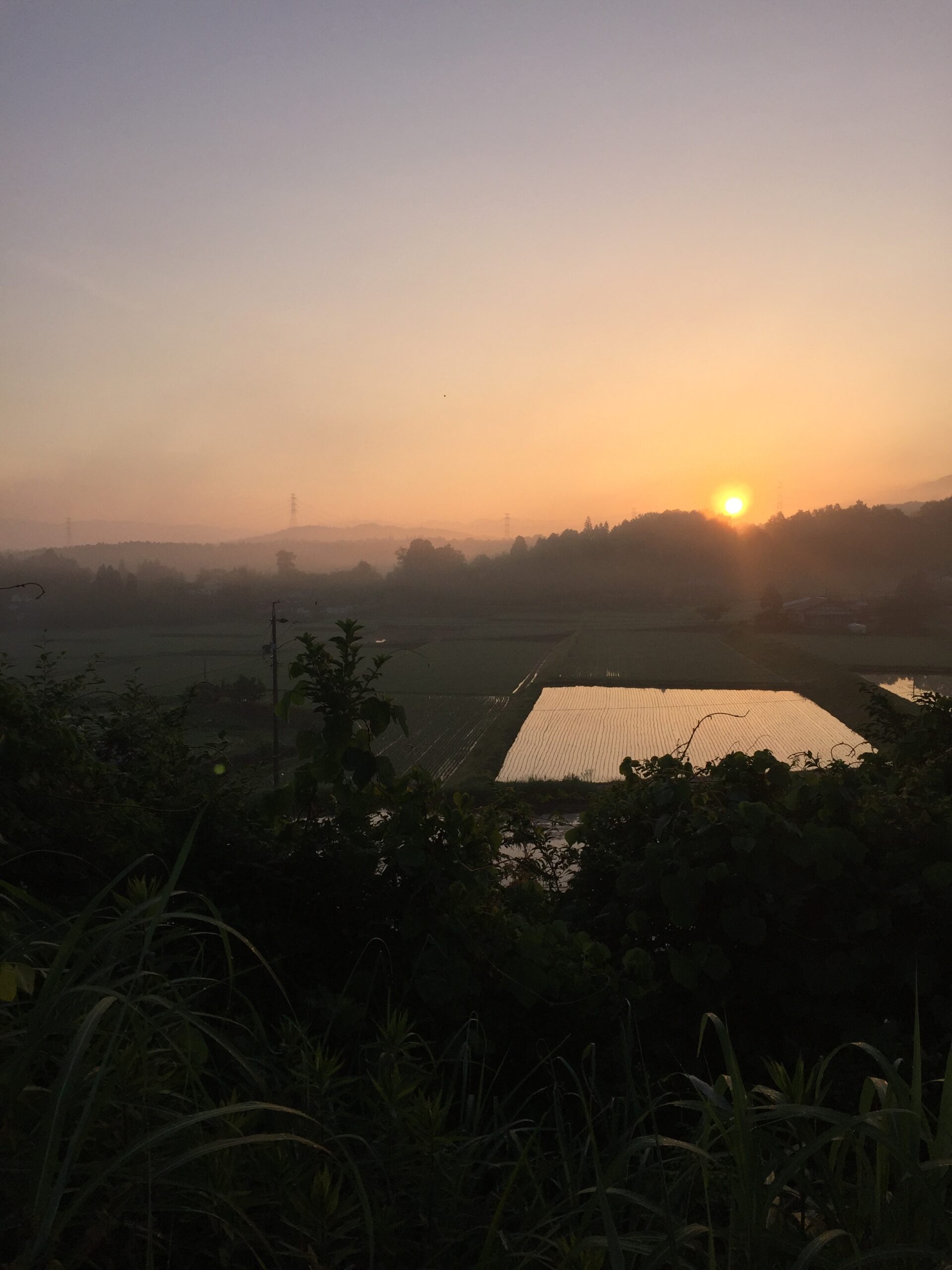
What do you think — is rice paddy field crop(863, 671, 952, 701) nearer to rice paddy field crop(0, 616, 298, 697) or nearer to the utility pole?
rice paddy field crop(0, 616, 298, 697)

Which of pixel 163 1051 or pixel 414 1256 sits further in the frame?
pixel 163 1051

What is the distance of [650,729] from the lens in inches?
1457

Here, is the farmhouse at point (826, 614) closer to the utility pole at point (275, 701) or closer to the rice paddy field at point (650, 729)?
the rice paddy field at point (650, 729)

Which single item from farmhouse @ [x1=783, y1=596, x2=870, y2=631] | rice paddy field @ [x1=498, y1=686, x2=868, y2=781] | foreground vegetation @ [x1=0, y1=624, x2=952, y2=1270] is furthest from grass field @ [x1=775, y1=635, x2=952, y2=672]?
foreground vegetation @ [x1=0, y1=624, x2=952, y2=1270]

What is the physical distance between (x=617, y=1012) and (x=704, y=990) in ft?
2.01

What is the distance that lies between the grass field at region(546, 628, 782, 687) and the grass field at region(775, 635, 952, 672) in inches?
218

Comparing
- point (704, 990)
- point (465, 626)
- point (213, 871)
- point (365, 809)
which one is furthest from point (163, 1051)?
point (465, 626)

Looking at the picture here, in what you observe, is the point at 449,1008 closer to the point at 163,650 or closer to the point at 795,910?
the point at 795,910

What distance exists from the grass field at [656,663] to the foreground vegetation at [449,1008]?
45198 millimetres

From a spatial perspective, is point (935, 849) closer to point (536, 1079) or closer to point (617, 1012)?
point (617, 1012)

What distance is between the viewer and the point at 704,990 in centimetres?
392

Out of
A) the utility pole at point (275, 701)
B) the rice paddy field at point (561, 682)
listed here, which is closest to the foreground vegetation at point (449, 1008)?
the utility pole at point (275, 701)

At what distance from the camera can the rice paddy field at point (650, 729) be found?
31109 mm

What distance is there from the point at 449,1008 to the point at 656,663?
5538 cm
